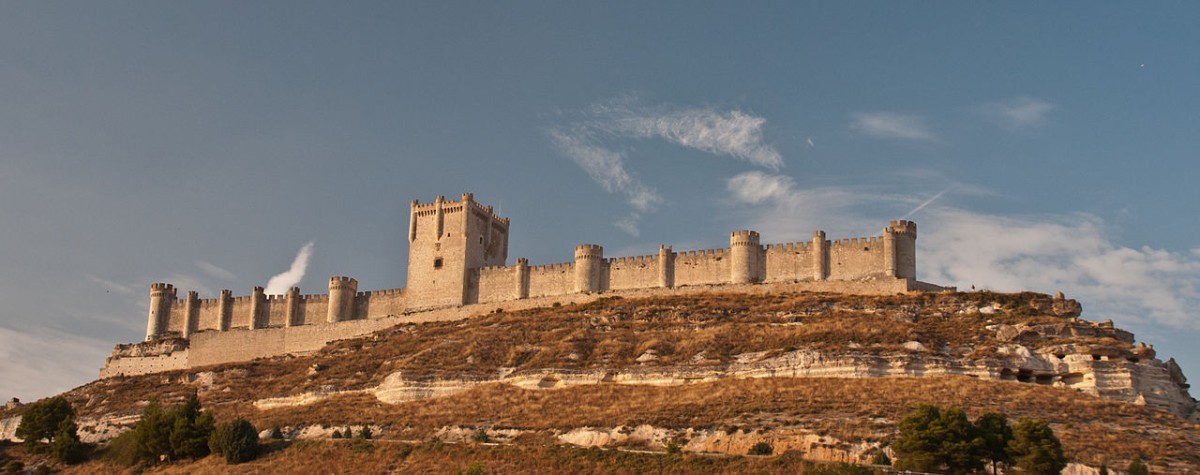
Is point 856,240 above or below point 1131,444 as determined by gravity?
above

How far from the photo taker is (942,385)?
45031mm

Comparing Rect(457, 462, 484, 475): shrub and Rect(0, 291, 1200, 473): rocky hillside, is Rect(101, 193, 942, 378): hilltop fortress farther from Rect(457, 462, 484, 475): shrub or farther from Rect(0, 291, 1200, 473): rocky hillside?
Rect(457, 462, 484, 475): shrub

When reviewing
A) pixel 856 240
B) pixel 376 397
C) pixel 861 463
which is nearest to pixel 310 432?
pixel 376 397

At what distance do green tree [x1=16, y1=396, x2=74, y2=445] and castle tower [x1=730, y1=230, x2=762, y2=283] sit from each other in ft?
102

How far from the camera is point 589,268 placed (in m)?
64.2

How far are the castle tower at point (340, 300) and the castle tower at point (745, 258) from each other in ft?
71.0

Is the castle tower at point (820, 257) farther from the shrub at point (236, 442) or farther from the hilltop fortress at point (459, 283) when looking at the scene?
the shrub at point (236, 442)

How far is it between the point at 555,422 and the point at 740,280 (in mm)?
17251

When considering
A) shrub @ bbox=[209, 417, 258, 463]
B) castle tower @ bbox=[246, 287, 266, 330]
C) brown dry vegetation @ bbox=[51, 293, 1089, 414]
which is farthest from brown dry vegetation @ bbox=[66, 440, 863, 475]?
castle tower @ bbox=[246, 287, 266, 330]

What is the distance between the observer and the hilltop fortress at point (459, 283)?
59125 millimetres

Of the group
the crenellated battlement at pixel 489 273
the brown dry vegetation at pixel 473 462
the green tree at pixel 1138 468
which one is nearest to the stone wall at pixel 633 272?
the crenellated battlement at pixel 489 273

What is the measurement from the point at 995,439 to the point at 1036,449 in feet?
4.66

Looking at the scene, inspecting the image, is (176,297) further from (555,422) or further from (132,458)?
(555,422)

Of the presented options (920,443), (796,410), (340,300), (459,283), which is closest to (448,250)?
(459,283)
